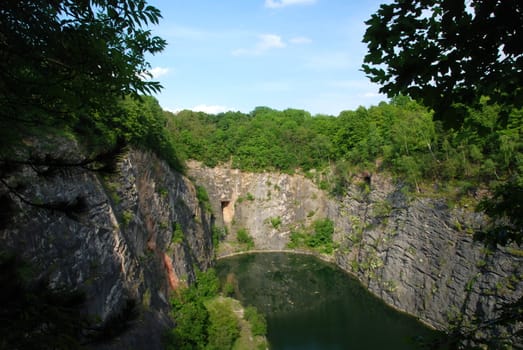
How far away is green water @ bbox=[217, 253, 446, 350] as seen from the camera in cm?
1838

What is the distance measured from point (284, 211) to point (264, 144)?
22.9ft

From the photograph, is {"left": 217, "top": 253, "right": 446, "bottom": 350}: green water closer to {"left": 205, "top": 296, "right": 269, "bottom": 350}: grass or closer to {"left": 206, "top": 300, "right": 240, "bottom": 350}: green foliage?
{"left": 205, "top": 296, "right": 269, "bottom": 350}: grass

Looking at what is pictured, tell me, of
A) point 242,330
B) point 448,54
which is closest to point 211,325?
point 242,330

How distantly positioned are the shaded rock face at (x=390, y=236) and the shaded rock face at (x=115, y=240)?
34.9 feet

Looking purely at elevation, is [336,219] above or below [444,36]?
below

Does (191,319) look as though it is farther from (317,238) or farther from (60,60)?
(317,238)

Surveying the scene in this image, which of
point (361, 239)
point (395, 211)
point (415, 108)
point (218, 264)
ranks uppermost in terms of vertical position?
point (415, 108)

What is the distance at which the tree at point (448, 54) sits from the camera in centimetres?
234

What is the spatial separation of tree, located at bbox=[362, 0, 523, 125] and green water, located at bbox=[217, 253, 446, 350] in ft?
56.6

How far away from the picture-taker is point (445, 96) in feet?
8.26

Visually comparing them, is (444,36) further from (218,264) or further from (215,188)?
(215,188)

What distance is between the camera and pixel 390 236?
77.4 ft

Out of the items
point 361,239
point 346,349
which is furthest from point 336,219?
point 346,349

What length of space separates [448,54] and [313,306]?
22538 millimetres
